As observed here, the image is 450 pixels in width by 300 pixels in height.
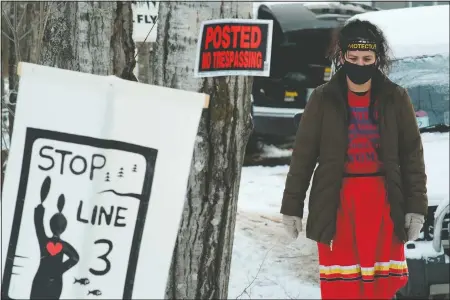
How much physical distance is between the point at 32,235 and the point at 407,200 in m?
1.95

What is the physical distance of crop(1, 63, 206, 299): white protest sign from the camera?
82.8 inches

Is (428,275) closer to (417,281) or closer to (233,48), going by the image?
(417,281)

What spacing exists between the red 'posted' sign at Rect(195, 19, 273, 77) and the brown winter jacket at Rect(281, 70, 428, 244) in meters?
1.19

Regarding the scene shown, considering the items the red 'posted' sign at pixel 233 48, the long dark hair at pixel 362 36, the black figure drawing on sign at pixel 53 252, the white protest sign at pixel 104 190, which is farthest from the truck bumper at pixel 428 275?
the black figure drawing on sign at pixel 53 252

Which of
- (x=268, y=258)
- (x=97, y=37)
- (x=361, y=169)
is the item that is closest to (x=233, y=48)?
(x=97, y=37)

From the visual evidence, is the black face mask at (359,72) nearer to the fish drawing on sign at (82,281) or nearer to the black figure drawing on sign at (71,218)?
the black figure drawing on sign at (71,218)

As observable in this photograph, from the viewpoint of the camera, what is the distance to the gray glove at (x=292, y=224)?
11.6 ft

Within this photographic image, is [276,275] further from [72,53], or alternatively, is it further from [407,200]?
[72,53]

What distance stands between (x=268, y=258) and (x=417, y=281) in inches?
63.9

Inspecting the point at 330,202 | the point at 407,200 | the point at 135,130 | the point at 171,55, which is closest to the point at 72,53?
the point at 171,55

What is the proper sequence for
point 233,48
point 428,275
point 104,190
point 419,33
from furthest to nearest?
point 419,33, point 428,275, point 233,48, point 104,190

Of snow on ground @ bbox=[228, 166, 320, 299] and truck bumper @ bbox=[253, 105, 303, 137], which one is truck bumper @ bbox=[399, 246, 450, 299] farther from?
truck bumper @ bbox=[253, 105, 303, 137]

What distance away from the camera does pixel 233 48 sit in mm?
2303

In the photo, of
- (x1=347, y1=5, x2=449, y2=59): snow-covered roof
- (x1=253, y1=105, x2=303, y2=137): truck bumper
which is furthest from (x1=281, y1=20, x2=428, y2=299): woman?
(x1=253, y1=105, x2=303, y2=137): truck bumper
